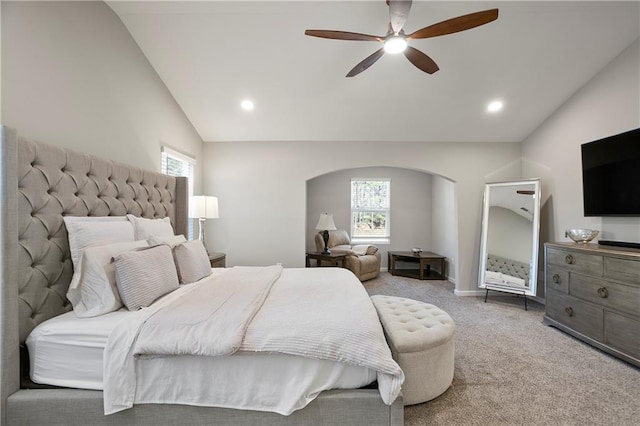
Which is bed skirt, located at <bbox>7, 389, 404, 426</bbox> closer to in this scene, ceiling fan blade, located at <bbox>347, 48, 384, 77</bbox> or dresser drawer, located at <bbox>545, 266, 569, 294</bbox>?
ceiling fan blade, located at <bbox>347, 48, 384, 77</bbox>

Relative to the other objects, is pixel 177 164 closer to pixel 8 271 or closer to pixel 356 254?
pixel 8 271

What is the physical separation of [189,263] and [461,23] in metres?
2.69

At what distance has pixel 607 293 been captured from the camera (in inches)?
101

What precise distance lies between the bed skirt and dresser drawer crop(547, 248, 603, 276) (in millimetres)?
2537

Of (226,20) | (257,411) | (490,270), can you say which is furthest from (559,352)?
(226,20)

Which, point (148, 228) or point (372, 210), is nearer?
point (148, 228)

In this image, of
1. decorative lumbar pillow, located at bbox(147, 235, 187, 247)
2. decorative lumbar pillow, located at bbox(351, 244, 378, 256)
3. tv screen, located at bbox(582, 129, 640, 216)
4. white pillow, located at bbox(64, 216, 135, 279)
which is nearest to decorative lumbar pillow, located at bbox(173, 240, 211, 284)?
decorative lumbar pillow, located at bbox(147, 235, 187, 247)

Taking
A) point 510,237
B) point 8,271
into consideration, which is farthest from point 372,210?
point 8,271

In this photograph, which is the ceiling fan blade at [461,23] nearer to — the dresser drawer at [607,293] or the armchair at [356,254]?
the dresser drawer at [607,293]

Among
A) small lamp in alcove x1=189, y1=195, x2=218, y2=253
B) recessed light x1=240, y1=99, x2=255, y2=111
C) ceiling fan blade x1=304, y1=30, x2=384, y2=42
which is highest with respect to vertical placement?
recessed light x1=240, y1=99, x2=255, y2=111

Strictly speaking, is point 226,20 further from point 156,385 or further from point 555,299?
point 555,299

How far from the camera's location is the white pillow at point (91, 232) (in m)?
1.75

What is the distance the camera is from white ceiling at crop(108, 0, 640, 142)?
2.68 meters

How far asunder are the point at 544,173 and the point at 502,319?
6.98 feet
